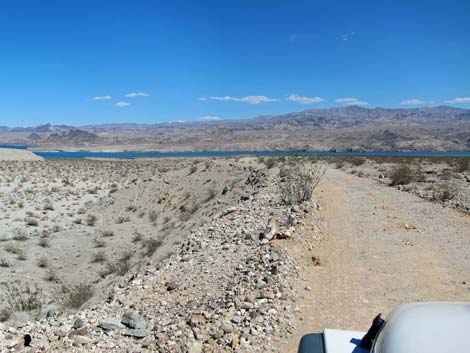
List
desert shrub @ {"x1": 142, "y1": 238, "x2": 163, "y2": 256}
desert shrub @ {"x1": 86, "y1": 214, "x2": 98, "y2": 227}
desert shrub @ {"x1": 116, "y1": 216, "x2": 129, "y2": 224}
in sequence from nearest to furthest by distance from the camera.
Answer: desert shrub @ {"x1": 142, "y1": 238, "x2": 163, "y2": 256}
desert shrub @ {"x1": 86, "y1": 214, "x2": 98, "y2": 227}
desert shrub @ {"x1": 116, "y1": 216, "x2": 129, "y2": 224}

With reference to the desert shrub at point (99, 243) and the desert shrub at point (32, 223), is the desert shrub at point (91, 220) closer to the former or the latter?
the desert shrub at point (32, 223)

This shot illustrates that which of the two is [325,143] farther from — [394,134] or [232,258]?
[232,258]

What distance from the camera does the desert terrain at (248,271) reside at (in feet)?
17.3

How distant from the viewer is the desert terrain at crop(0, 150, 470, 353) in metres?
5.28

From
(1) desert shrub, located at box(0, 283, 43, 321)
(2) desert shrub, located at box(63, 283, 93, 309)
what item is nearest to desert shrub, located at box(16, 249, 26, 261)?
(1) desert shrub, located at box(0, 283, 43, 321)

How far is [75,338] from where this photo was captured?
507 cm

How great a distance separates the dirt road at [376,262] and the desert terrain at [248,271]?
3 cm

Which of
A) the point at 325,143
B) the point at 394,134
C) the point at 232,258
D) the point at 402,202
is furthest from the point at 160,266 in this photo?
the point at 394,134

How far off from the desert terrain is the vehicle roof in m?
2.90

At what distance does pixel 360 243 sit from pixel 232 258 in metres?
2.93

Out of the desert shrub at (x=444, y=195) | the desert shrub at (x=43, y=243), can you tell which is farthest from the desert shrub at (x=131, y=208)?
the desert shrub at (x=444, y=195)

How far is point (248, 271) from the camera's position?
693 centimetres

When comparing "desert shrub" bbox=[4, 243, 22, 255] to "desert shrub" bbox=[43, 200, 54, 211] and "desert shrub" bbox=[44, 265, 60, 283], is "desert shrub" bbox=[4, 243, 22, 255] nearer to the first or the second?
"desert shrub" bbox=[44, 265, 60, 283]

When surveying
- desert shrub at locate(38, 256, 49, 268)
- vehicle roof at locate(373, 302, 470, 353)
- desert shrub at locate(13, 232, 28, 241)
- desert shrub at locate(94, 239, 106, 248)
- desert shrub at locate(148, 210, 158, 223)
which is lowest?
desert shrub at locate(38, 256, 49, 268)
